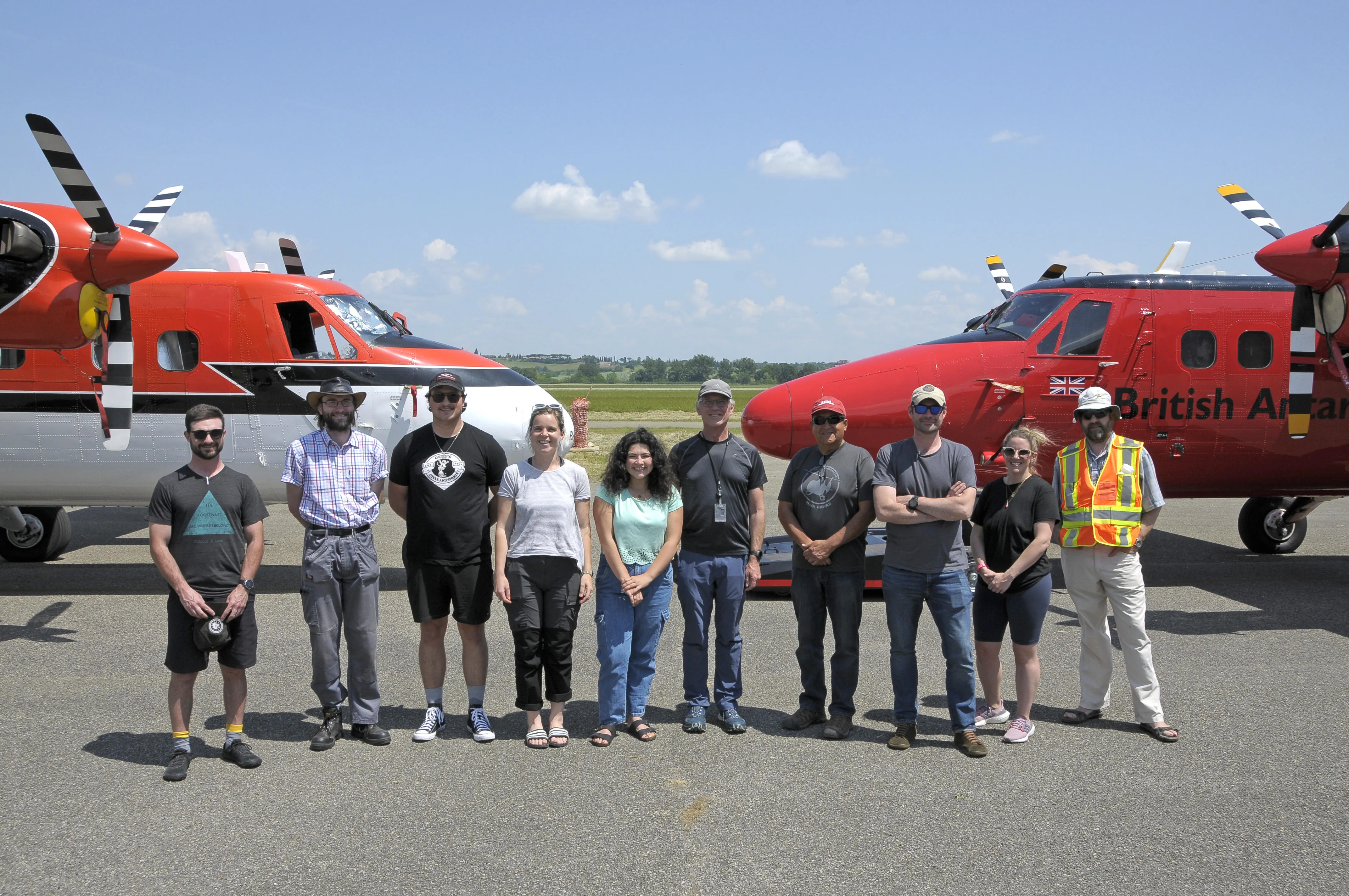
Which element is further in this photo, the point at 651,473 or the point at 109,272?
the point at 109,272

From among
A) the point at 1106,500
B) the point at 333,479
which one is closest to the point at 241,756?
the point at 333,479

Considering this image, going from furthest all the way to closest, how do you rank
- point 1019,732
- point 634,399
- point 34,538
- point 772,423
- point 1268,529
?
point 634,399, point 1268,529, point 34,538, point 772,423, point 1019,732

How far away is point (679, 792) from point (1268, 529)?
10152 millimetres

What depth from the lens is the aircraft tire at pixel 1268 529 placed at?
11.8 m

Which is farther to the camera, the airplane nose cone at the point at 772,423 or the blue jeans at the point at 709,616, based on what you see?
the airplane nose cone at the point at 772,423

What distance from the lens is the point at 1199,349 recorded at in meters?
9.70

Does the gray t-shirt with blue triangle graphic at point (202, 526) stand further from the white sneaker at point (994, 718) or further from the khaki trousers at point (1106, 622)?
the khaki trousers at point (1106, 622)

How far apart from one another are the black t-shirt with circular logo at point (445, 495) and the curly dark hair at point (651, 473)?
25.4 inches

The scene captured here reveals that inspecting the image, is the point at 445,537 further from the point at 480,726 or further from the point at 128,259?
the point at 128,259

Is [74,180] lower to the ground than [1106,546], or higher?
higher

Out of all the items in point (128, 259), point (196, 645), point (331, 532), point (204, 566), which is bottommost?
point (196, 645)

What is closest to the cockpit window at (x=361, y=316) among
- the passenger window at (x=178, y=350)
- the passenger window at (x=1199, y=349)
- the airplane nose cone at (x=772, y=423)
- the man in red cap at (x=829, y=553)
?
the passenger window at (x=178, y=350)

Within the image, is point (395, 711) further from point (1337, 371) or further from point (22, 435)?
point (1337, 371)

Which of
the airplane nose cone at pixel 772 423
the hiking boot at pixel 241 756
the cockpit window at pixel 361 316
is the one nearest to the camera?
the hiking boot at pixel 241 756
